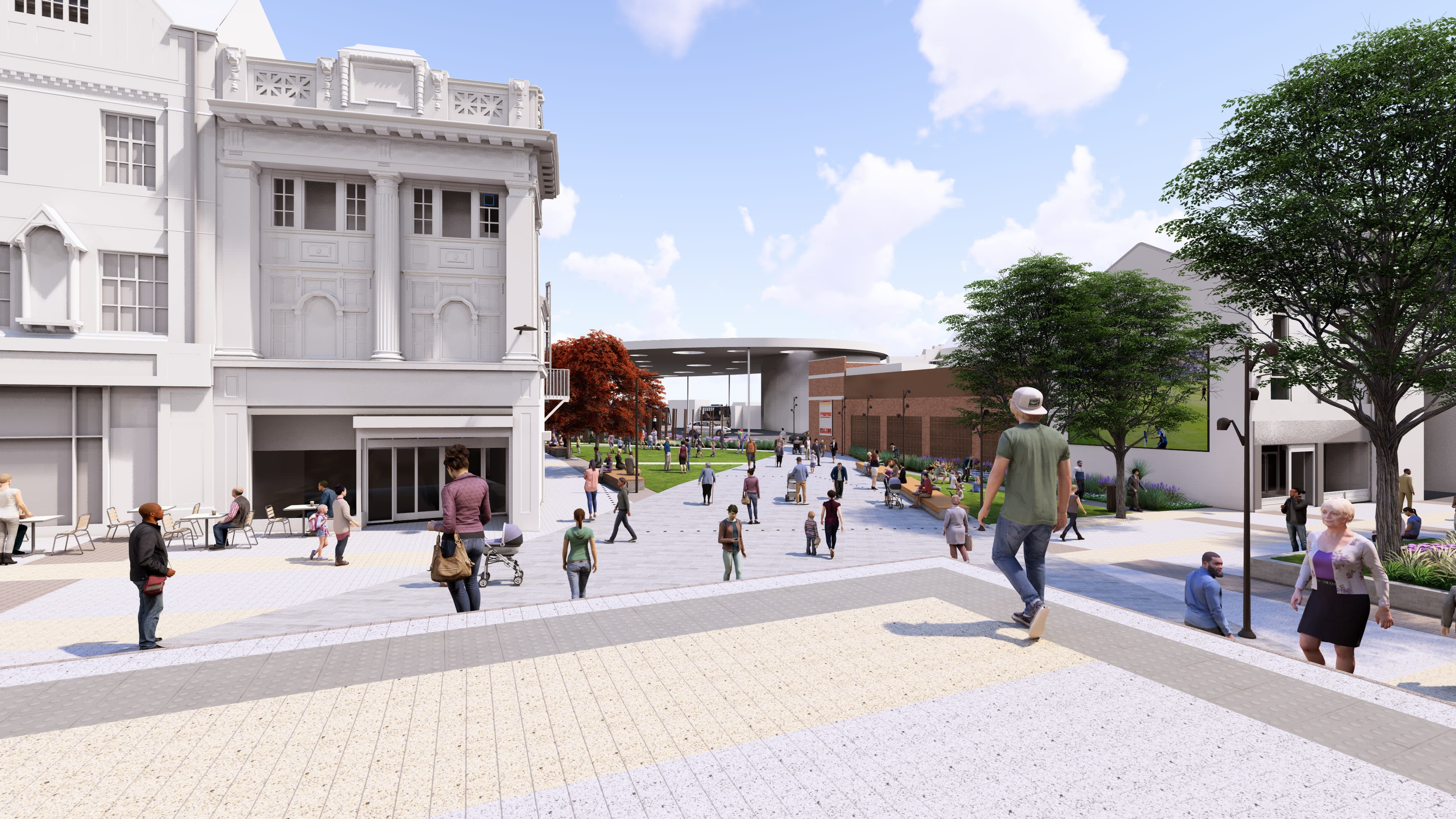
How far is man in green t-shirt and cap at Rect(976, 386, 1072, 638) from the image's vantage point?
5605mm

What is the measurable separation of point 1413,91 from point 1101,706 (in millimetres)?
16375

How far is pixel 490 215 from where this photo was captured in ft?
64.4

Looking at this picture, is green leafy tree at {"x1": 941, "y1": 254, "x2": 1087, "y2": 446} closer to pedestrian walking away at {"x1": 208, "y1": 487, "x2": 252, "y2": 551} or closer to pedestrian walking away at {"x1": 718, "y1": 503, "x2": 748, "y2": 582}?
pedestrian walking away at {"x1": 718, "y1": 503, "x2": 748, "y2": 582}

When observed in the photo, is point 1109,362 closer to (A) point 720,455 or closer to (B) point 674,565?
A: (B) point 674,565

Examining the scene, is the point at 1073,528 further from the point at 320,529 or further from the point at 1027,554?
the point at 320,529

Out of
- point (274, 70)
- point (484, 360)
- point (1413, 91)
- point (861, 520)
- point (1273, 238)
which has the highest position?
point (274, 70)

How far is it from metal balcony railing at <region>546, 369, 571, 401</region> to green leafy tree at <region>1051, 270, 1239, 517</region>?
62.1 feet

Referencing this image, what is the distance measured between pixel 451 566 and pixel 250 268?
15.4 metres

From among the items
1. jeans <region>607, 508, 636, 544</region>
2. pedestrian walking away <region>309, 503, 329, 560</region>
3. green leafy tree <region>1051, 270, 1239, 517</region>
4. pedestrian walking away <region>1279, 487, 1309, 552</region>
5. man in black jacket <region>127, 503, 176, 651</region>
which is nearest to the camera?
man in black jacket <region>127, 503, 176, 651</region>

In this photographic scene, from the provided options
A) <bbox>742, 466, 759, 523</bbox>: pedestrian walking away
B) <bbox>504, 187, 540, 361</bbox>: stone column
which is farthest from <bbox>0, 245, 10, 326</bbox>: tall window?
<bbox>742, 466, 759, 523</bbox>: pedestrian walking away

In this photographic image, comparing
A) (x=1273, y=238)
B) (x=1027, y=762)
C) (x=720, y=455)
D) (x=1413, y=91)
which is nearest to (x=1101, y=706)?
Result: (x=1027, y=762)

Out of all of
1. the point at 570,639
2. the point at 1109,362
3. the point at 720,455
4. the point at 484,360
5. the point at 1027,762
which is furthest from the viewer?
the point at 720,455

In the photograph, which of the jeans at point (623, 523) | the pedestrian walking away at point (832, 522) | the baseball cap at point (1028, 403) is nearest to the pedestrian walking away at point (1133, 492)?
the pedestrian walking away at point (832, 522)

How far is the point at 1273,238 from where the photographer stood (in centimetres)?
1499
